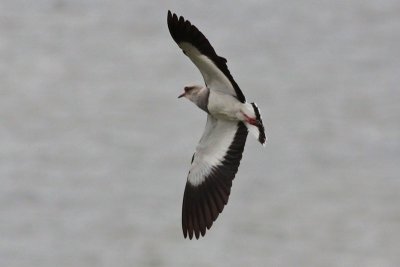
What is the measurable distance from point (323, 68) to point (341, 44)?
95 centimetres

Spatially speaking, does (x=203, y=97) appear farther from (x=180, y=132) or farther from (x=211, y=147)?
(x=180, y=132)

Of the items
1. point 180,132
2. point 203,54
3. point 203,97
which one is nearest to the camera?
point 203,54

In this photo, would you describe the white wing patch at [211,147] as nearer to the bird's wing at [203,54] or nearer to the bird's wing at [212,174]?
the bird's wing at [212,174]

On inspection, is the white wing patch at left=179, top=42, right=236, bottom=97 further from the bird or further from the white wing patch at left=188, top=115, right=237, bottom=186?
the white wing patch at left=188, top=115, right=237, bottom=186

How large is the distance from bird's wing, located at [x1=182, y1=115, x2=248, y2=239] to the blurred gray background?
10570 millimetres

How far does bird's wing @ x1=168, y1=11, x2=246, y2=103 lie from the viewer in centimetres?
1185

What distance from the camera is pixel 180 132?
2786cm

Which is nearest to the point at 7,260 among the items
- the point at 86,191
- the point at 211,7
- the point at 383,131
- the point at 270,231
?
the point at 86,191

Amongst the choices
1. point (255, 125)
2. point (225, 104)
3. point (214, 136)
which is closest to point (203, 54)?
point (225, 104)

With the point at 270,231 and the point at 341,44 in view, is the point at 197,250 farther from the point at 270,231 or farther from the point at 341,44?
the point at 341,44

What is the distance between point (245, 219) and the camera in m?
25.2

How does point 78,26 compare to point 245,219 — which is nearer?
point 245,219

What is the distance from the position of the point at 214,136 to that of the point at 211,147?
12cm

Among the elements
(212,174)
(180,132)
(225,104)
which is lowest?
(212,174)
